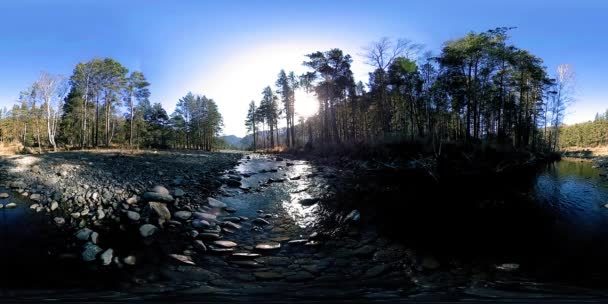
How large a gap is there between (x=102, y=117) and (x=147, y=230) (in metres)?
41.2

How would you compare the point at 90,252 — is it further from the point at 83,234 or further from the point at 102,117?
the point at 102,117

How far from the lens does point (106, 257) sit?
477 centimetres

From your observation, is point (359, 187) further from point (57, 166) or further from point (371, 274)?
point (57, 166)

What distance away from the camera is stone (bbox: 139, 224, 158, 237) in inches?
237

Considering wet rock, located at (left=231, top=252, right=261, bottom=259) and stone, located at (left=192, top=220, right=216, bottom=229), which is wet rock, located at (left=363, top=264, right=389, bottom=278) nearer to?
wet rock, located at (left=231, top=252, right=261, bottom=259)

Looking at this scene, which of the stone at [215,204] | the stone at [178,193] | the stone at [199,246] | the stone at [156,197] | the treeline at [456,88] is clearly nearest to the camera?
the stone at [199,246]

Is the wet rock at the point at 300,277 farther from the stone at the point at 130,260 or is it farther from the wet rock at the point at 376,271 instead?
the stone at the point at 130,260

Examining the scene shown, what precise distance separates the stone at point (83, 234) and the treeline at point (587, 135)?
104 meters

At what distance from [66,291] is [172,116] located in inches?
2296

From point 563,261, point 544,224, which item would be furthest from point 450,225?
point 544,224

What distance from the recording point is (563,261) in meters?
5.39

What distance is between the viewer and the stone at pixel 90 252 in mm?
4836

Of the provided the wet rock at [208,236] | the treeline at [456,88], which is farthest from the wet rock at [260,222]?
the treeline at [456,88]

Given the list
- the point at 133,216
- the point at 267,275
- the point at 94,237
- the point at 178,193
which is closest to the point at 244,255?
the point at 267,275
